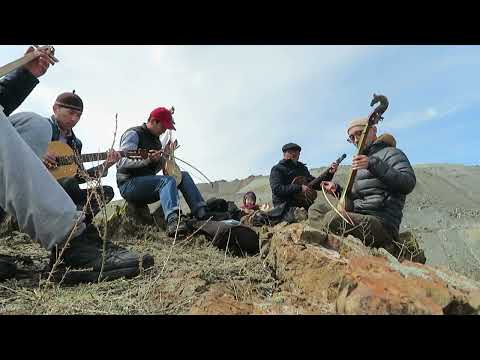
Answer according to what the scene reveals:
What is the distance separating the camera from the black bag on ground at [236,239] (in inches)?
148

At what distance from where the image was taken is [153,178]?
4574 mm

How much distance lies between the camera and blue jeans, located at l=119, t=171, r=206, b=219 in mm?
4363

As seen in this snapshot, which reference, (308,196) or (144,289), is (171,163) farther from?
(144,289)

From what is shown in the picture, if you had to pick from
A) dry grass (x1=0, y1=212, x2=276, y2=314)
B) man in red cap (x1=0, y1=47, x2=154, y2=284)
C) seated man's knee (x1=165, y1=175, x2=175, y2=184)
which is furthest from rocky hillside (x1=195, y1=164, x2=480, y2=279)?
man in red cap (x1=0, y1=47, x2=154, y2=284)

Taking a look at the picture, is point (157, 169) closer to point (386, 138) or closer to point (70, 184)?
point (70, 184)

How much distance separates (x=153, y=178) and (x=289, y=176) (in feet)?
6.67

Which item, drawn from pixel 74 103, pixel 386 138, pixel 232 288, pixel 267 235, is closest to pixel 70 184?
pixel 74 103

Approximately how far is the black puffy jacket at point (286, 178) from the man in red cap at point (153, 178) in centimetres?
121

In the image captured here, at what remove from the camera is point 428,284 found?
6.39ft

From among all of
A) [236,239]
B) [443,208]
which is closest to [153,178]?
[236,239]

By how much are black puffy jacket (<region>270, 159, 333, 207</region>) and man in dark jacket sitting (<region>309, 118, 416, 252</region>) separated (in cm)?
141

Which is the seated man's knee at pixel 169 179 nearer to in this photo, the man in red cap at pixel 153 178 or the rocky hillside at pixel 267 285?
the man in red cap at pixel 153 178
